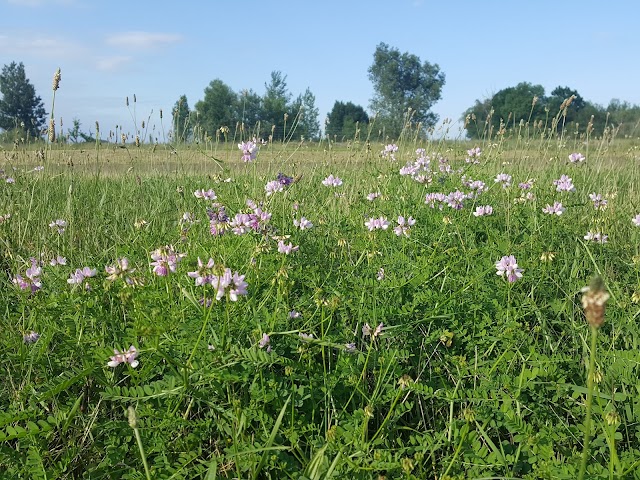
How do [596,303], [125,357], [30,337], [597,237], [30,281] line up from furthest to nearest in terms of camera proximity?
[597,237] → [30,281] → [30,337] → [125,357] → [596,303]

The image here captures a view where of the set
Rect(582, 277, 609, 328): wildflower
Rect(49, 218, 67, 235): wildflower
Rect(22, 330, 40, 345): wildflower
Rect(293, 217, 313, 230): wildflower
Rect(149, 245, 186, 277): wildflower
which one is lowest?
Rect(22, 330, 40, 345): wildflower

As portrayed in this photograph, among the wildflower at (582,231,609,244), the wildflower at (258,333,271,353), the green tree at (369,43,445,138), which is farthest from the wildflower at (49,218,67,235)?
Answer: the green tree at (369,43,445,138)

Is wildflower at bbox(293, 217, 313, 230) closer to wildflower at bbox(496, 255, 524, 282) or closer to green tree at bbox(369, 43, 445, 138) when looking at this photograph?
wildflower at bbox(496, 255, 524, 282)

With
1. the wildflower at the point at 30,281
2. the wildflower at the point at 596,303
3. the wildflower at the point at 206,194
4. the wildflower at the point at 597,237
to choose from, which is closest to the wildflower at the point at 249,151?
the wildflower at the point at 206,194

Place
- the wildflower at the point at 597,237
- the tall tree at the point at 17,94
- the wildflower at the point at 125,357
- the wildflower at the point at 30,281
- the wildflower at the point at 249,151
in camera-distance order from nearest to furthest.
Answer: the wildflower at the point at 125,357 < the wildflower at the point at 30,281 < the wildflower at the point at 597,237 < the wildflower at the point at 249,151 < the tall tree at the point at 17,94

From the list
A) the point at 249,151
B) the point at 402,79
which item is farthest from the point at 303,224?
the point at 402,79

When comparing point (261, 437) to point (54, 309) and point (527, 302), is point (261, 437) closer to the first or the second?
point (54, 309)

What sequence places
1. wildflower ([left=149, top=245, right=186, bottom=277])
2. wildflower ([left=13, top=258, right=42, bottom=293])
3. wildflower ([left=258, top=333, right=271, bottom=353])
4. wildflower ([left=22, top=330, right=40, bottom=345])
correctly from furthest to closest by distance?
wildflower ([left=13, top=258, right=42, bottom=293])
wildflower ([left=22, top=330, right=40, bottom=345])
wildflower ([left=149, top=245, right=186, bottom=277])
wildflower ([left=258, top=333, right=271, bottom=353])

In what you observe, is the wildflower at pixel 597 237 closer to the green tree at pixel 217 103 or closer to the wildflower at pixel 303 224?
the wildflower at pixel 303 224

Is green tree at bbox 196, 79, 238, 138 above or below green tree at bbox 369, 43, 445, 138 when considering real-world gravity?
below

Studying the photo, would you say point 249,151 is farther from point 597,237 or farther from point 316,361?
point 597,237

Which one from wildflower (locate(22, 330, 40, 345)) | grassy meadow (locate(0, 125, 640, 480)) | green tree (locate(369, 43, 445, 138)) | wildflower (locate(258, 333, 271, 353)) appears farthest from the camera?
green tree (locate(369, 43, 445, 138))

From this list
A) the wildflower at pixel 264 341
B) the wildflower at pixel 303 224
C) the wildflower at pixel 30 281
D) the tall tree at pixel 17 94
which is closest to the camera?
the wildflower at pixel 264 341

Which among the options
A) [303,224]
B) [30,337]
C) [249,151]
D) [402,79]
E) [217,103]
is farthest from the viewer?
[402,79]
